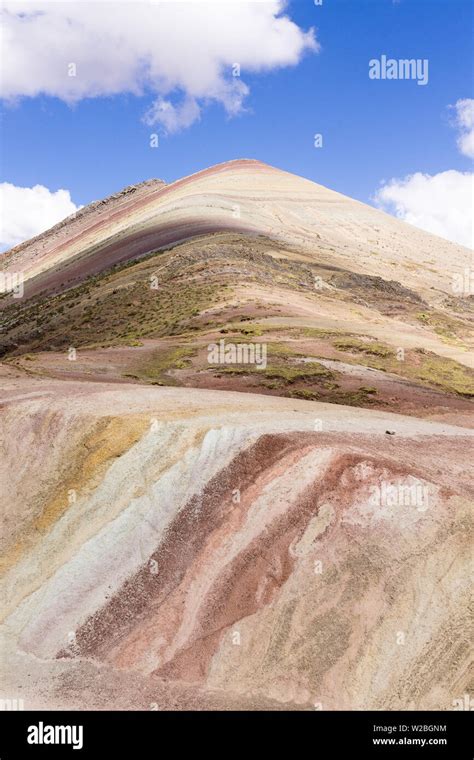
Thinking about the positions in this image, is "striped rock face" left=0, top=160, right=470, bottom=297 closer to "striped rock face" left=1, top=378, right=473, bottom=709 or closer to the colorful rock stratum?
the colorful rock stratum

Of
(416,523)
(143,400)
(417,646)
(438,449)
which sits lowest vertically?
(417,646)

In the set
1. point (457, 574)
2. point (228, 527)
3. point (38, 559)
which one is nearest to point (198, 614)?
point (228, 527)

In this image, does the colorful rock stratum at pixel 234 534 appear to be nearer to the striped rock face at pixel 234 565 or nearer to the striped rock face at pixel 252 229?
the striped rock face at pixel 234 565
